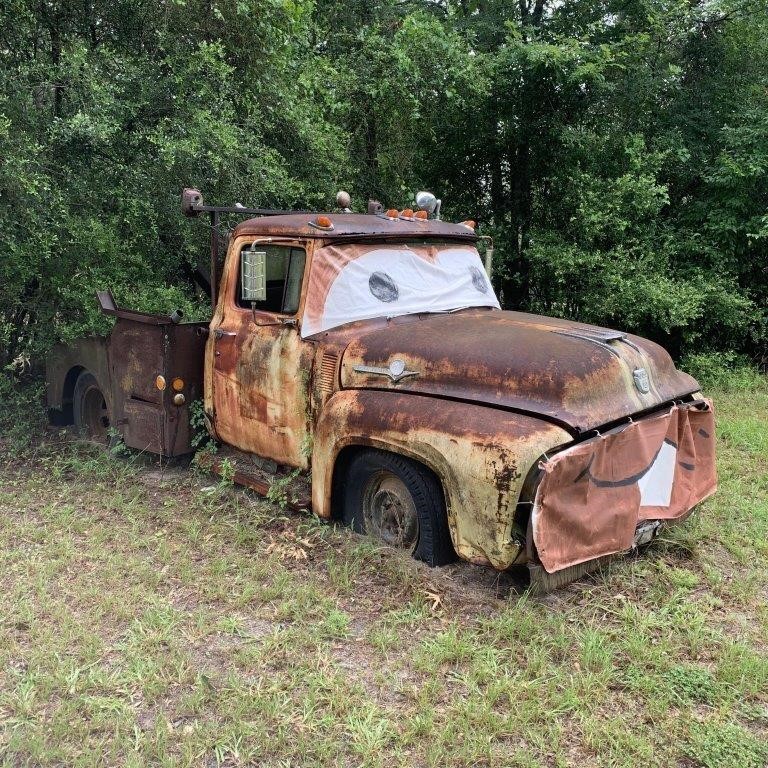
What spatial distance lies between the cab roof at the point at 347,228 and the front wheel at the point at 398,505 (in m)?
1.50

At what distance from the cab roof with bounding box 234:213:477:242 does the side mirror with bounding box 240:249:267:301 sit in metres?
0.29

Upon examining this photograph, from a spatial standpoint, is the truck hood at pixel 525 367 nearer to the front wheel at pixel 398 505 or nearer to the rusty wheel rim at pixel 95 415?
the front wheel at pixel 398 505

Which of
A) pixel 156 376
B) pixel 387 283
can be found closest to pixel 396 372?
pixel 387 283

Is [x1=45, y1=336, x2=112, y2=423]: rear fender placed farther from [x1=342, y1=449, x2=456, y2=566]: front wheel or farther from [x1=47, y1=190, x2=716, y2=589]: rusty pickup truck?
[x1=342, y1=449, x2=456, y2=566]: front wheel

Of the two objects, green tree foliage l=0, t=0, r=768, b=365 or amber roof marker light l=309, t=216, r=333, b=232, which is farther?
green tree foliage l=0, t=0, r=768, b=365

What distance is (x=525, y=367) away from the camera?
12.2 ft

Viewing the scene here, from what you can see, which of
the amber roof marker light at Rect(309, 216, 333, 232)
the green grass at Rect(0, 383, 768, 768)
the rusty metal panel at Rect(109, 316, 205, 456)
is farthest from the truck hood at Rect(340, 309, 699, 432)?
the rusty metal panel at Rect(109, 316, 205, 456)

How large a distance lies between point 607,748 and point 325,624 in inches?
55.9

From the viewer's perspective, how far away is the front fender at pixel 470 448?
3.37 metres

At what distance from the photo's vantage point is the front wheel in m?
3.85

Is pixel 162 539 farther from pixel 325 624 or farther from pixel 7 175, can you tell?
pixel 7 175

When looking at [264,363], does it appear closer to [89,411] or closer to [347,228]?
[347,228]

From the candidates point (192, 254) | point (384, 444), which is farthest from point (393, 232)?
point (192, 254)

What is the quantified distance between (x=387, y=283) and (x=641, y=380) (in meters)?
1.76
